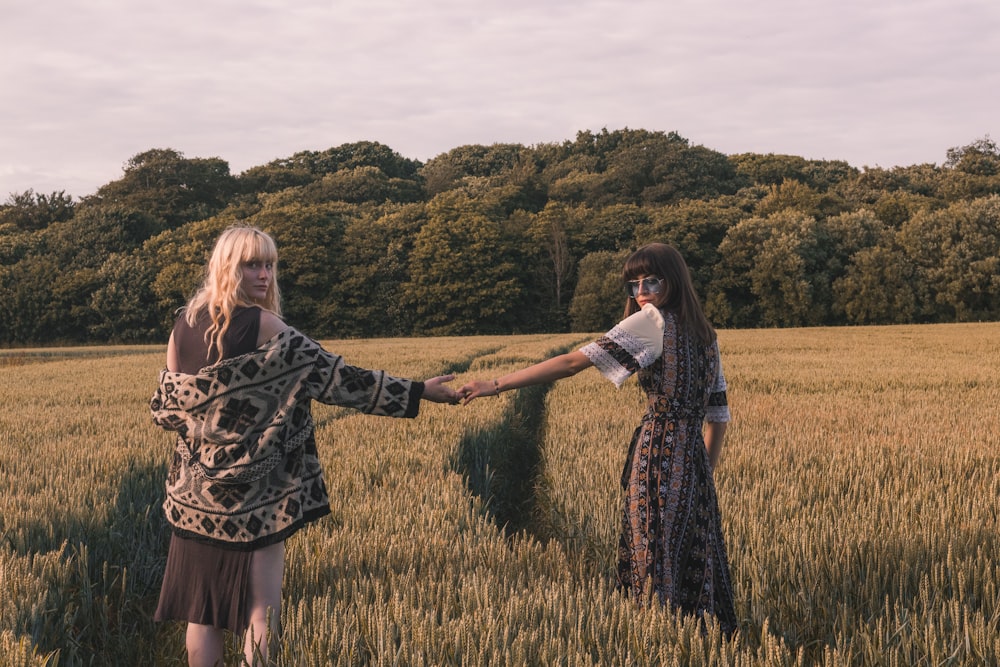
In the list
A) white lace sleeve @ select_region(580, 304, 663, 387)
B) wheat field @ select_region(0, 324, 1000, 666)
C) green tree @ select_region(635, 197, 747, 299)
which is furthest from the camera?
green tree @ select_region(635, 197, 747, 299)

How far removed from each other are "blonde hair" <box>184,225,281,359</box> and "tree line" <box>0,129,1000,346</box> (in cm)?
4303

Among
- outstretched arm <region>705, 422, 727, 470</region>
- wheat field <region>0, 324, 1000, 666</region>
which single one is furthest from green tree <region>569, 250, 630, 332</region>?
outstretched arm <region>705, 422, 727, 470</region>

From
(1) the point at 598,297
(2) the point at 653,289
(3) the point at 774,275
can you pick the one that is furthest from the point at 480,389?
(3) the point at 774,275

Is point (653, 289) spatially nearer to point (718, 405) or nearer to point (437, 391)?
point (718, 405)

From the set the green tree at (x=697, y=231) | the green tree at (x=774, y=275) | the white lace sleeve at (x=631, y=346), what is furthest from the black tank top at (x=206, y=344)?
the green tree at (x=697, y=231)

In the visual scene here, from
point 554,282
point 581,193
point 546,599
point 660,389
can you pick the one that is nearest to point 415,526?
point 546,599

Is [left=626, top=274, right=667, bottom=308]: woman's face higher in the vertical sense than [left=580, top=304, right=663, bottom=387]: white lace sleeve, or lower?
higher

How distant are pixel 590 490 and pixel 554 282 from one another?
46.0 metres

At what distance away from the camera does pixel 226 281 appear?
8.20 ft

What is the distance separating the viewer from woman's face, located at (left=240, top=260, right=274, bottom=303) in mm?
2521

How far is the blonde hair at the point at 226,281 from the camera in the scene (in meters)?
2.47

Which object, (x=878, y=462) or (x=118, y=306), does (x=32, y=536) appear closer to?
(x=878, y=462)

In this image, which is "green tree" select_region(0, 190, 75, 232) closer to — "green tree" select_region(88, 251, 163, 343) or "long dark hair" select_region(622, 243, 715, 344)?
"green tree" select_region(88, 251, 163, 343)

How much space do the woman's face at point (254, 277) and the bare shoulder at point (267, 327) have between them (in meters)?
0.08
